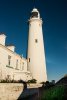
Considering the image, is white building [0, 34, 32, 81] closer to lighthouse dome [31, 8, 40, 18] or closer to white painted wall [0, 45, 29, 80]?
white painted wall [0, 45, 29, 80]

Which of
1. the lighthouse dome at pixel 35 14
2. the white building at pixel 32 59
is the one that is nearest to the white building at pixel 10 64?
the white building at pixel 32 59

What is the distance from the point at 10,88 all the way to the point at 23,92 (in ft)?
8.10

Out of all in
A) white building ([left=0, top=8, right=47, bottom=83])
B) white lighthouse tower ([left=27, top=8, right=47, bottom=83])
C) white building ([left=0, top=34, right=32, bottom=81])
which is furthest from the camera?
white lighthouse tower ([left=27, top=8, right=47, bottom=83])

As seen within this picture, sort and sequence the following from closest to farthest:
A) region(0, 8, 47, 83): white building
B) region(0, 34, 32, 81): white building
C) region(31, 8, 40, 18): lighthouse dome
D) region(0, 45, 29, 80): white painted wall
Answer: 1. region(0, 45, 29, 80): white painted wall
2. region(0, 34, 32, 81): white building
3. region(0, 8, 47, 83): white building
4. region(31, 8, 40, 18): lighthouse dome

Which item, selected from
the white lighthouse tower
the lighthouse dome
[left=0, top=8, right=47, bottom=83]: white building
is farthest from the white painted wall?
the lighthouse dome

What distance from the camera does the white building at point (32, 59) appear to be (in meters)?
31.6

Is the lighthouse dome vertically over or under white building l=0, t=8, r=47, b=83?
over

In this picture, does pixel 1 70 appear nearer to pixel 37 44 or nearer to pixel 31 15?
pixel 37 44

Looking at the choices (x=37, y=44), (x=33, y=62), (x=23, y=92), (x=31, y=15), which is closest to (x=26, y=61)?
(x=33, y=62)

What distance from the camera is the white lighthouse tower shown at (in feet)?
121

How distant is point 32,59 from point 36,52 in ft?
5.70

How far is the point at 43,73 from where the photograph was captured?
37281 millimetres

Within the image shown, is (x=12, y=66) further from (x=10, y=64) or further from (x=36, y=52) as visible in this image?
(x=36, y=52)

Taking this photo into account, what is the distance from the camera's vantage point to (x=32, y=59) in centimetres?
3725
